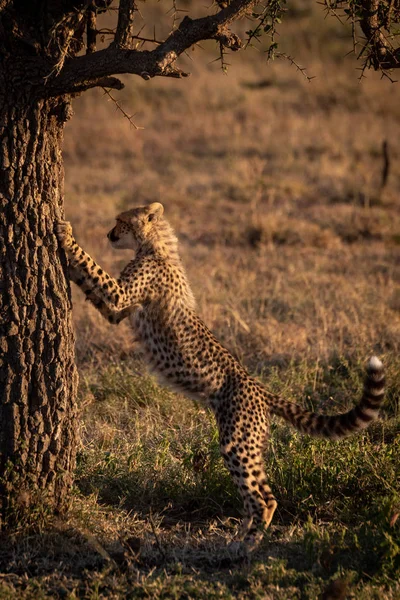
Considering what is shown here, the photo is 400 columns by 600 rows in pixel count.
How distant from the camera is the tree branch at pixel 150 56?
3547 millimetres

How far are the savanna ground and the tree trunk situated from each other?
0.27m

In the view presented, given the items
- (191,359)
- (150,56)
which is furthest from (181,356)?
(150,56)

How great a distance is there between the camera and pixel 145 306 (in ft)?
15.5

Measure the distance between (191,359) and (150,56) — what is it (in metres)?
1.64

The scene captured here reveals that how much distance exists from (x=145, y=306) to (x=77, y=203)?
6.41 m

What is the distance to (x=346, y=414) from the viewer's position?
4.17m

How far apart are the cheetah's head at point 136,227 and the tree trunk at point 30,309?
1.10m

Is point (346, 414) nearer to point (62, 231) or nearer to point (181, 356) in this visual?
point (181, 356)

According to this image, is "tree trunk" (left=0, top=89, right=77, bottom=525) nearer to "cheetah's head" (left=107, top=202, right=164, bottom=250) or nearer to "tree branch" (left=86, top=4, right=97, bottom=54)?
"tree branch" (left=86, top=4, right=97, bottom=54)

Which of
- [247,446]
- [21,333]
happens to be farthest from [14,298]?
[247,446]

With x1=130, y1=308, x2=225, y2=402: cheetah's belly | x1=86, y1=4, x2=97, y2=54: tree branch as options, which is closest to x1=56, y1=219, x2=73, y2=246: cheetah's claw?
x1=86, y1=4, x2=97, y2=54: tree branch

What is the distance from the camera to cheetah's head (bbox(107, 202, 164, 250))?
4988mm

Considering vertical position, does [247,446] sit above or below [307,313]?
below

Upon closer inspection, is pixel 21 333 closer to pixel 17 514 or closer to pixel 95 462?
pixel 17 514
